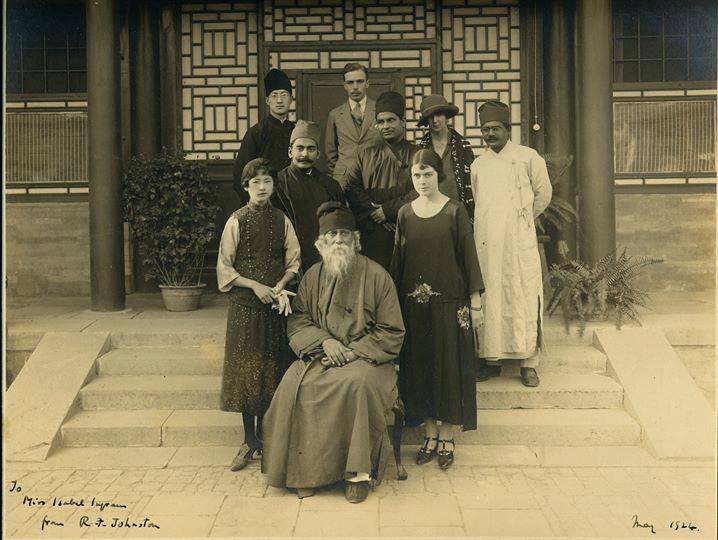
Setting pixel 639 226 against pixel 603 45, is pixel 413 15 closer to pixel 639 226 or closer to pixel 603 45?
pixel 603 45

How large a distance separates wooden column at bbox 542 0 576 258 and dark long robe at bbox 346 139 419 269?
3.11 meters

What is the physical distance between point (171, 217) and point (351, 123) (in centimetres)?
216

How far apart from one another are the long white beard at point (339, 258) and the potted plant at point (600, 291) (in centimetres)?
245

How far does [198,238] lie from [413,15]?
3.35m

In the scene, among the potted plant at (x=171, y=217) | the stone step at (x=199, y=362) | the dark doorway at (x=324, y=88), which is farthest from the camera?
the dark doorway at (x=324, y=88)

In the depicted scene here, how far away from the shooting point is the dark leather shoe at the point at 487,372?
5.26 m

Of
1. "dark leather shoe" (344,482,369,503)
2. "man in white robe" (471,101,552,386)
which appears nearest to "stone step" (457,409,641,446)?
"man in white robe" (471,101,552,386)

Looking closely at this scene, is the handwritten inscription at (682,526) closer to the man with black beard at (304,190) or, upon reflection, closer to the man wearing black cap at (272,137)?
the man with black beard at (304,190)

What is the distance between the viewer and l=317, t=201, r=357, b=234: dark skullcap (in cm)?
424

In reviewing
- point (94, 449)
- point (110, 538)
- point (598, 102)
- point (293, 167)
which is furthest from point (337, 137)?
point (110, 538)

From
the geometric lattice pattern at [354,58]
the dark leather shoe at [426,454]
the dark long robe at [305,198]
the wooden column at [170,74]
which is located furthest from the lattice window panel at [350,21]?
the dark leather shoe at [426,454]

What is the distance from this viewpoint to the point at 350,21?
7711 millimetres

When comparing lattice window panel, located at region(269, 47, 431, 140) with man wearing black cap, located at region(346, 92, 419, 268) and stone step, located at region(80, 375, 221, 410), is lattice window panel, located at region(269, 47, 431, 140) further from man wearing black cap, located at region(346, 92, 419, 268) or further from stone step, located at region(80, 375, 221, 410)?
stone step, located at region(80, 375, 221, 410)
